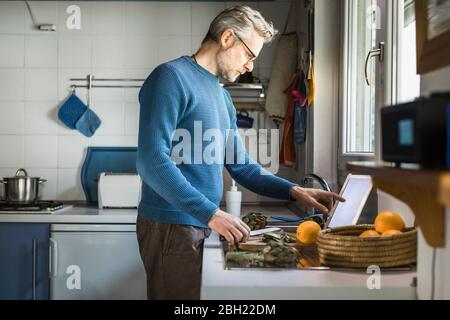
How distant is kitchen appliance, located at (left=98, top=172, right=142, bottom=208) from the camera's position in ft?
10.4

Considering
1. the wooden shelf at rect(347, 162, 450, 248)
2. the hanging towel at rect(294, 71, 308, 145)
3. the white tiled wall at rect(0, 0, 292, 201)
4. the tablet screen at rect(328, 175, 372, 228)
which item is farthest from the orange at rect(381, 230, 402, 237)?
the white tiled wall at rect(0, 0, 292, 201)

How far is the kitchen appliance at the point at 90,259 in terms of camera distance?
292cm

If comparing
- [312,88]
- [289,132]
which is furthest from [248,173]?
[289,132]

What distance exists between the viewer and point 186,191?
161cm

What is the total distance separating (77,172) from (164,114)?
6.21 ft

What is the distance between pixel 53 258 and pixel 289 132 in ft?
4.47

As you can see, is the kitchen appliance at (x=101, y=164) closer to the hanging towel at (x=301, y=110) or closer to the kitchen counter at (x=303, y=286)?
the hanging towel at (x=301, y=110)

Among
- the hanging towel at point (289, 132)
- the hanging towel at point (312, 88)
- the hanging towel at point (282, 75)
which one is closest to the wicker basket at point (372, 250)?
the hanging towel at point (312, 88)

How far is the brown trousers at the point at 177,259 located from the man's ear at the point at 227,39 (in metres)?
0.59

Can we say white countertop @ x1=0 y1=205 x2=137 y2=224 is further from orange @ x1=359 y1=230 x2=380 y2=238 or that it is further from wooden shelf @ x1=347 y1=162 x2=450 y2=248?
wooden shelf @ x1=347 y1=162 x2=450 y2=248

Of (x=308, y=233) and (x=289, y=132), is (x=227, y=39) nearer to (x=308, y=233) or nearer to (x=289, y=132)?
(x=308, y=233)

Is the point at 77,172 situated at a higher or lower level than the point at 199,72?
lower

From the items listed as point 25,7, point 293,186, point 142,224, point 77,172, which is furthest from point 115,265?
point 25,7

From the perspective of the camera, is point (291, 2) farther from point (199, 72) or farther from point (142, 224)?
point (142, 224)
